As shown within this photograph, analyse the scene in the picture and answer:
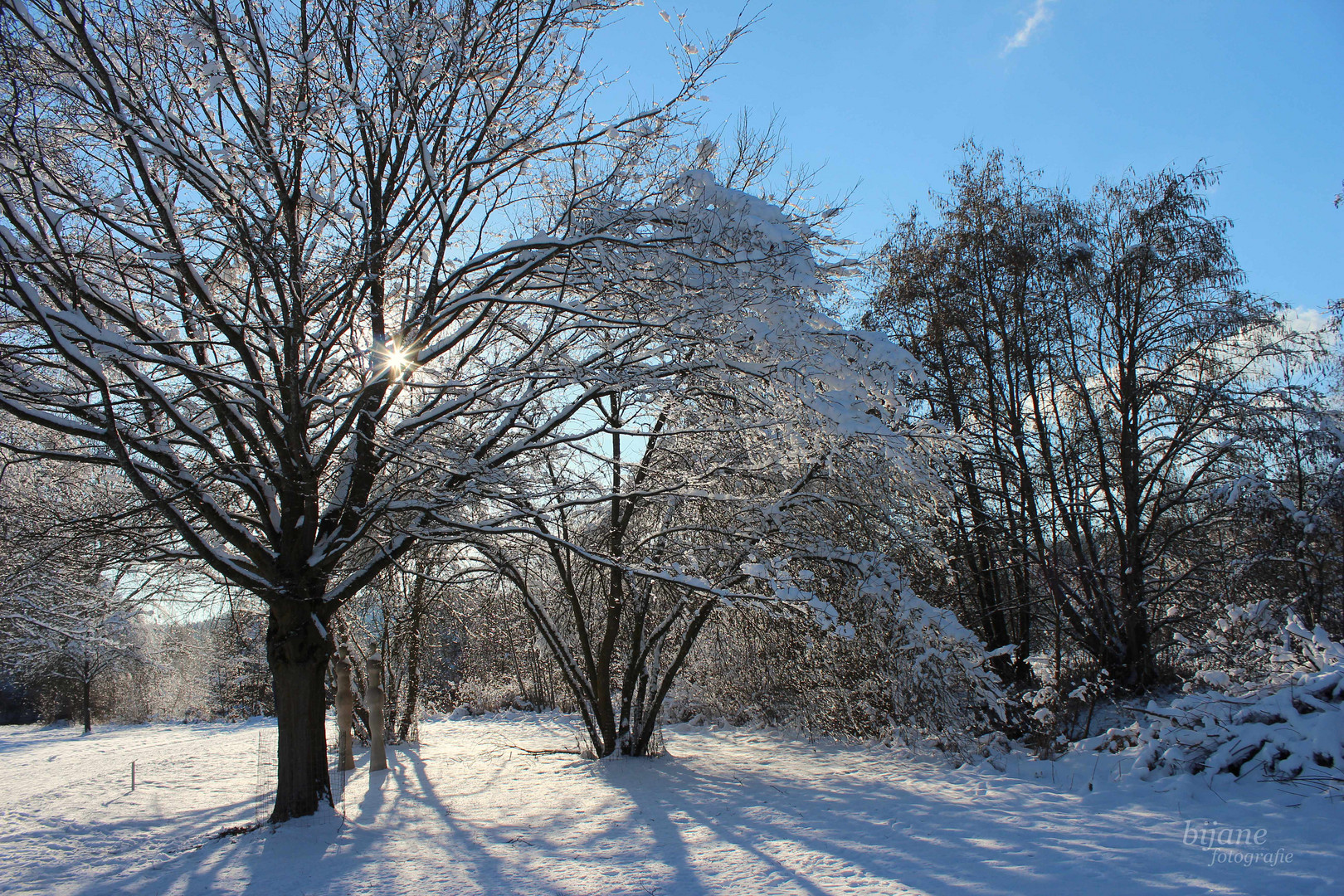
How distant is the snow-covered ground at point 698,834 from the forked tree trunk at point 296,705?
0.23m

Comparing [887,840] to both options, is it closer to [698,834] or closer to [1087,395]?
[698,834]

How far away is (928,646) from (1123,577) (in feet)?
16.3

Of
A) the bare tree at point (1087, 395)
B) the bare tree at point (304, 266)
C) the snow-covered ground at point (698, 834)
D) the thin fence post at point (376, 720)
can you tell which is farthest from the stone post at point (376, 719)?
the bare tree at point (1087, 395)

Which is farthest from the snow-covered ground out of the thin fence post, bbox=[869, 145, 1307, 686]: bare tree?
bbox=[869, 145, 1307, 686]: bare tree

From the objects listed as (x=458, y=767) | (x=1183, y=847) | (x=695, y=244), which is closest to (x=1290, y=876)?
(x=1183, y=847)

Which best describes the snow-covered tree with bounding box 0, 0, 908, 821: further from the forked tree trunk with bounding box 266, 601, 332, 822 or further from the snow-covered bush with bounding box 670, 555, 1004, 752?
the snow-covered bush with bounding box 670, 555, 1004, 752

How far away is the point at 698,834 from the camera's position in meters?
5.20

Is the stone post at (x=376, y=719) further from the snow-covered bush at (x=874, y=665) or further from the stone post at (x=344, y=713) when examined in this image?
the snow-covered bush at (x=874, y=665)

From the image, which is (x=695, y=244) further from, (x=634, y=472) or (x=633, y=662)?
(x=633, y=662)

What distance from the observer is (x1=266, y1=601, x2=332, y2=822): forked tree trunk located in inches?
232

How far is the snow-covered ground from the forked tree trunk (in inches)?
9.2

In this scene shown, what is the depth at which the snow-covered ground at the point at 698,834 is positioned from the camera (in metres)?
3.95

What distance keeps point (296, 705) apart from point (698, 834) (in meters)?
3.55

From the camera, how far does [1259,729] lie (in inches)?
208
